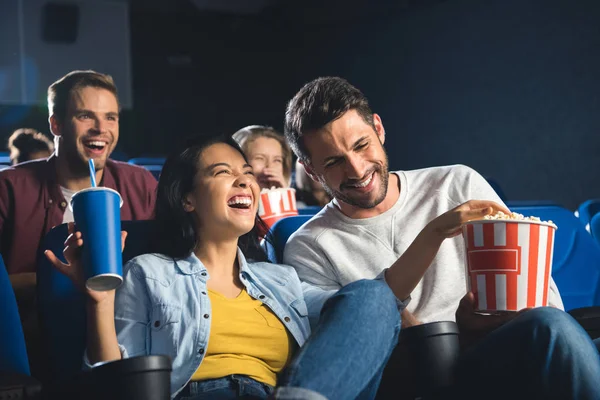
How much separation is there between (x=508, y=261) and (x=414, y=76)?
4239mm

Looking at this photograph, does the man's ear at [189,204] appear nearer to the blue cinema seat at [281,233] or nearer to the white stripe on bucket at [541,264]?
the blue cinema seat at [281,233]

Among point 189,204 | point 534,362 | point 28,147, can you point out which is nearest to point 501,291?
point 534,362

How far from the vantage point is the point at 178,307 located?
1396 millimetres

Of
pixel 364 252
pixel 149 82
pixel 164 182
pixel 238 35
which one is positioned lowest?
pixel 364 252

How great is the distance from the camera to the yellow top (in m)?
1.35

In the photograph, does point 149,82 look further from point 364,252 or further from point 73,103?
point 364,252

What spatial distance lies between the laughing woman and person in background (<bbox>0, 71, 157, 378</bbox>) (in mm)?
493

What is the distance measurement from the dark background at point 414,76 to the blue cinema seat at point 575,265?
5.49 ft

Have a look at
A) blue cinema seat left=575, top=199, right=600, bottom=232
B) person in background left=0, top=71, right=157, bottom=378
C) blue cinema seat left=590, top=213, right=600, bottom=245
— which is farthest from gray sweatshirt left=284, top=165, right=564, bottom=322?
blue cinema seat left=575, top=199, right=600, bottom=232

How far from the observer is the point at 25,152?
312cm

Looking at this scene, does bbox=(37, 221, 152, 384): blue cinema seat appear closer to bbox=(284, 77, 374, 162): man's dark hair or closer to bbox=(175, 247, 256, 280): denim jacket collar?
bbox=(175, 247, 256, 280): denim jacket collar

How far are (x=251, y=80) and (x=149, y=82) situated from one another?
0.90m

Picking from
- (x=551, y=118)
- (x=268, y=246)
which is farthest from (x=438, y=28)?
(x=268, y=246)

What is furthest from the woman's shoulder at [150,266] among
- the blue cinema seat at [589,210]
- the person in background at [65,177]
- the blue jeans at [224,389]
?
the blue cinema seat at [589,210]
